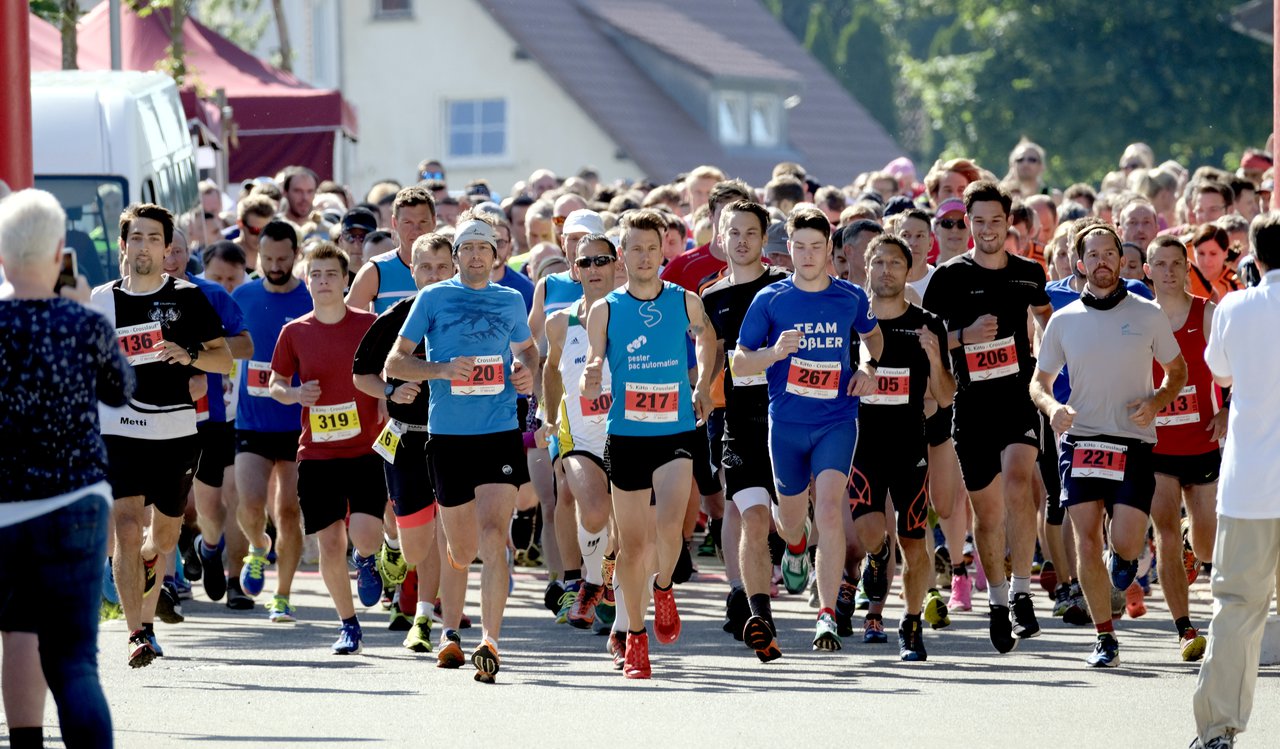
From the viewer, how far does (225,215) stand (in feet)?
65.8

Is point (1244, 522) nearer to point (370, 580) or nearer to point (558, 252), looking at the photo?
point (370, 580)

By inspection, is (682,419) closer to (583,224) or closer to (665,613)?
(665,613)

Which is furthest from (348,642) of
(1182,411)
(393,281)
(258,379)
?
(1182,411)

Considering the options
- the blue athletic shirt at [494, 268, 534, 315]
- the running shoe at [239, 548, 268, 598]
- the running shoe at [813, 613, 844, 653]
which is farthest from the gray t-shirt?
the running shoe at [239, 548, 268, 598]

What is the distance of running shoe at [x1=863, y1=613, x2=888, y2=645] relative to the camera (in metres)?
11.9

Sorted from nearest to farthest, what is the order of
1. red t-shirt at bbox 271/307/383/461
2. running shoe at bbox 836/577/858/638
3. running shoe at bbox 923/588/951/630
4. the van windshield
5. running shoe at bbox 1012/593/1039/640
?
running shoe at bbox 1012/593/1039/640 < red t-shirt at bbox 271/307/383/461 < running shoe at bbox 836/577/858/638 < running shoe at bbox 923/588/951/630 < the van windshield

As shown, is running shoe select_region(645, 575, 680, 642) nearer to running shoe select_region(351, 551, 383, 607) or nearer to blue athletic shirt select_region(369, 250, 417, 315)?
running shoe select_region(351, 551, 383, 607)

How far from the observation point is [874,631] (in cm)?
1193

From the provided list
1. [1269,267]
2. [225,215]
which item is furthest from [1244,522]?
[225,215]

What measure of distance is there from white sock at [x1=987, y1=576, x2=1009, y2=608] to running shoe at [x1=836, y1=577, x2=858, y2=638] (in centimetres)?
80

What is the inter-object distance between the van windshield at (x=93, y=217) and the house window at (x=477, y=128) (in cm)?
3415

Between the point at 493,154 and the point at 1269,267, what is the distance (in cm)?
4241

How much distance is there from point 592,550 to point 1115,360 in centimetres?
295

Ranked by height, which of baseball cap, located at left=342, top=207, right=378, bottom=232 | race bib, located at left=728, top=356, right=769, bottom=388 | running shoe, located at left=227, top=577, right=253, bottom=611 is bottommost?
running shoe, located at left=227, top=577, right=253, bottom=611
